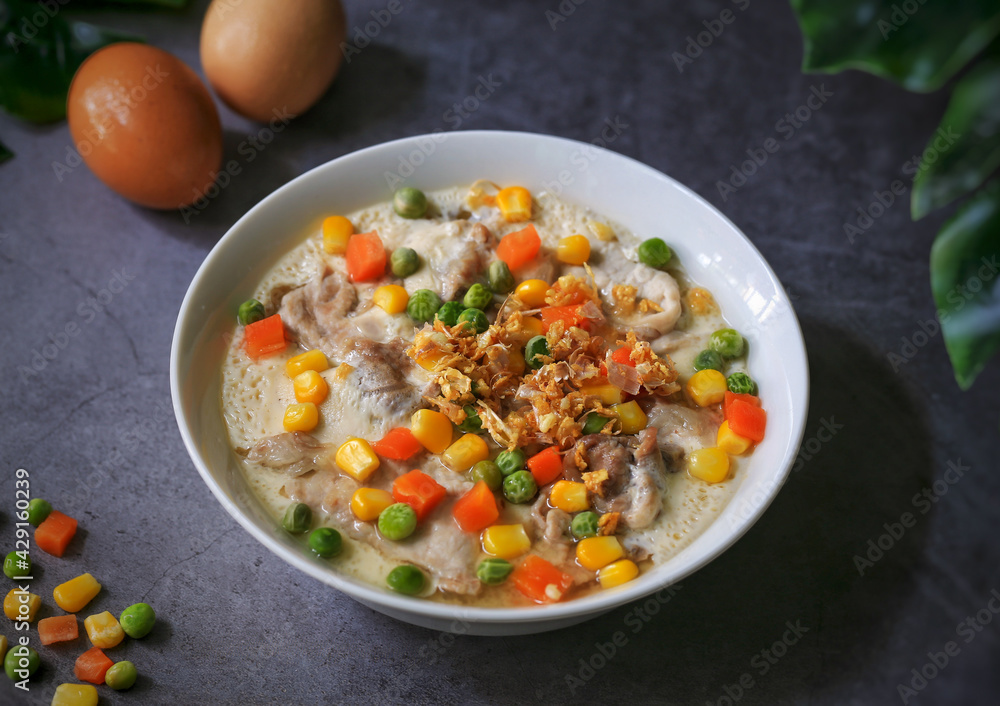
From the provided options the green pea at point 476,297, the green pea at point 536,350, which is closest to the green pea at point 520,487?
the green pea at point 536,350

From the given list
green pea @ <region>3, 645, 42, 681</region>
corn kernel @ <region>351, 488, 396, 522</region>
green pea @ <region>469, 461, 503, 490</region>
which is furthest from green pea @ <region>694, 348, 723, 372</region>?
green pea @ <region>3, 645, 42, 681</region>

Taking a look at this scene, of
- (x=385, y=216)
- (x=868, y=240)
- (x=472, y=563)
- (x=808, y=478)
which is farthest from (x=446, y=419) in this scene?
(x=868, y=240)

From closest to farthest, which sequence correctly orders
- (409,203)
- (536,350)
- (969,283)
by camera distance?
1. (969,283)
2. (536,350)
3. (409,203)

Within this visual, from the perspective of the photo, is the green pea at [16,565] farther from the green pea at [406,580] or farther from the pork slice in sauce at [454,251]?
the pork slice in sauce at [454,251]

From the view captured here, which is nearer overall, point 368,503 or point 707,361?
point 368,503

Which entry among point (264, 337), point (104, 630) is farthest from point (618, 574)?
point (104, 630)

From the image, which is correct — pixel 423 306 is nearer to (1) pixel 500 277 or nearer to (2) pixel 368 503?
(1) pixel 500 277

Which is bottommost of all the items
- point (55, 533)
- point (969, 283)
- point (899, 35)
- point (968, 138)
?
point (55, 533)

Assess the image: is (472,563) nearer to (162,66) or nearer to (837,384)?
(837,384)
